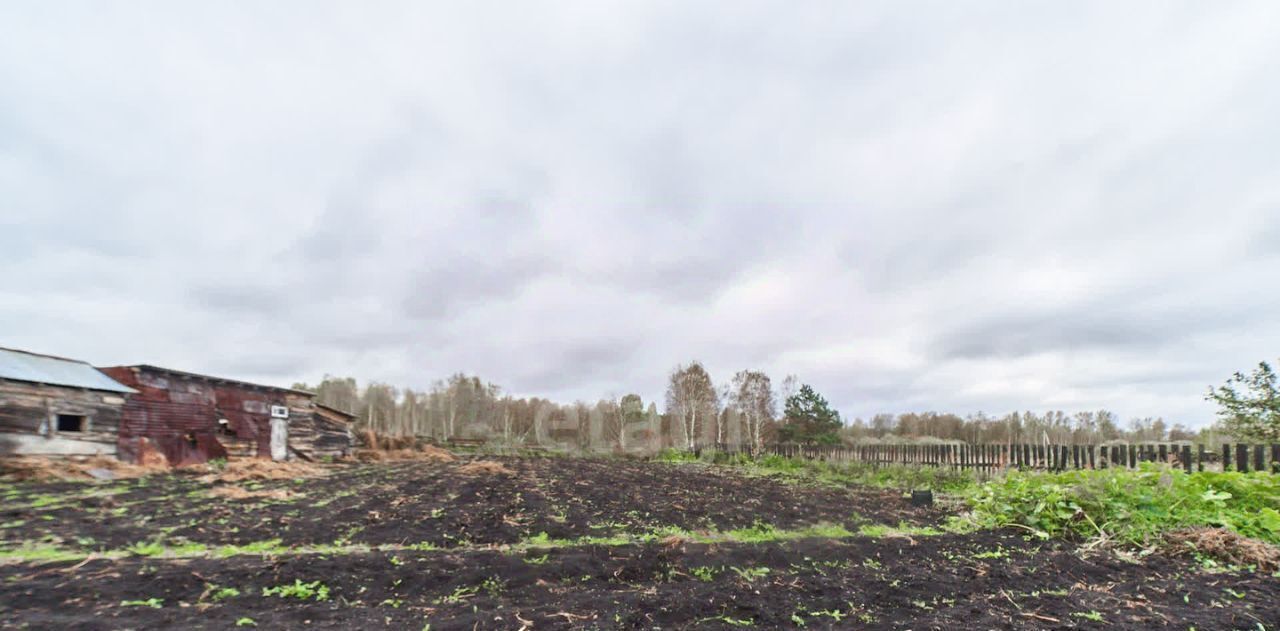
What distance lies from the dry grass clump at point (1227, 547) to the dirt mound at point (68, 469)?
21.4 meters

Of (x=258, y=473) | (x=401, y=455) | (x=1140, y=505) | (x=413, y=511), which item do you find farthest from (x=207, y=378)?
(x=1140, y=505)

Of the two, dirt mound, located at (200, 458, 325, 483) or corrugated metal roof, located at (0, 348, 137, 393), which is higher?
corrugated metal roof, located at (0, 348, 137, 393)

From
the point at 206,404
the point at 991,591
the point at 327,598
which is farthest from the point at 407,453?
the point at 991,591

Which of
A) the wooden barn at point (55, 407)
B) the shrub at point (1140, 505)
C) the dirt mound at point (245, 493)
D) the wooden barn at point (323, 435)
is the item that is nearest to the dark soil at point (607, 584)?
the shrub at point (1140, 505)

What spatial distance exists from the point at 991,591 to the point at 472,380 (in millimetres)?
57581

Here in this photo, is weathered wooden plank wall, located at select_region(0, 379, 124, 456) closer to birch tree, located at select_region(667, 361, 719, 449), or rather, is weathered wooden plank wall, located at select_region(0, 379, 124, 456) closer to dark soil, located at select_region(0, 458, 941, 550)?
dark soil, located at select_region(0, 458, 941, 550)

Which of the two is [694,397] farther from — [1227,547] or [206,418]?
[1227,547]

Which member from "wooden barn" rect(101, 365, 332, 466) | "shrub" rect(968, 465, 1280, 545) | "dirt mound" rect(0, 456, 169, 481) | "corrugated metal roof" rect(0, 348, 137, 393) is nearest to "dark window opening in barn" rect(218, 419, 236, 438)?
"wooden barn" rect(101, 365, 332, 466)

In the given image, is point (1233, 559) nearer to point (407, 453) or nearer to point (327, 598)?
point (327, 598)

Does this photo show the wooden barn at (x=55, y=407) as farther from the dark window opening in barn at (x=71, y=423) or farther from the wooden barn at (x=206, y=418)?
the wooden barn at (x=206, y=418)

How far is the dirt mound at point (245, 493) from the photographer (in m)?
10.4

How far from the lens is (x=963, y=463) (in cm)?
1533

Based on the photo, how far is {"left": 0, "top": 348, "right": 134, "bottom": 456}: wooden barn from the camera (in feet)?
45.3

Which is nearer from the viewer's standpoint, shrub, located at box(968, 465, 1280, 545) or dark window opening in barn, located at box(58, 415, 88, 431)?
shrub, located at box(968, 465, 1280, 545)
